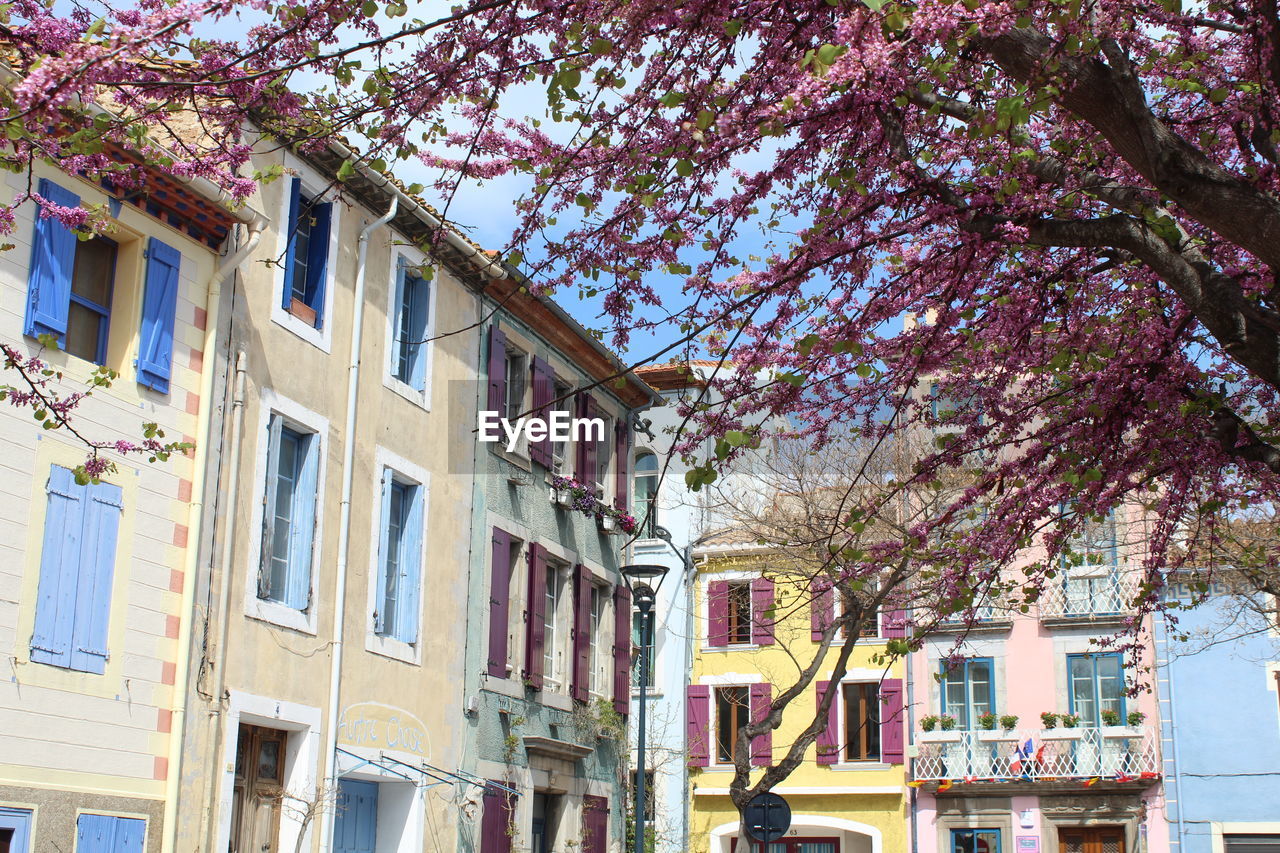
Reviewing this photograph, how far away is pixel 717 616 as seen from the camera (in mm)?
32438

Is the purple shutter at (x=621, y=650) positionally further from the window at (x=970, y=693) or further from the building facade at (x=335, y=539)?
the window at (x=970, y=693)

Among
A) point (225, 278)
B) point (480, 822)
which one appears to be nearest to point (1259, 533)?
point (480, 822)

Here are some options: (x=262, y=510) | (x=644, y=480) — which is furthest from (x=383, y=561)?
(x=644, y=480)

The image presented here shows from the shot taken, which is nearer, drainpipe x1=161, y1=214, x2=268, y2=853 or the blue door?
drainpipe x1=161, y1=214, x2=268, y2=853

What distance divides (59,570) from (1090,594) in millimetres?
24033

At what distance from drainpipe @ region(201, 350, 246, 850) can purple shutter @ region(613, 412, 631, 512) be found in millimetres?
10332

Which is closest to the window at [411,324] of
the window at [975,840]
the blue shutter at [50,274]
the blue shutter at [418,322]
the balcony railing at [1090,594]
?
the blue shutter at [418,322]

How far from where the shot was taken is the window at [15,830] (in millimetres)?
10039

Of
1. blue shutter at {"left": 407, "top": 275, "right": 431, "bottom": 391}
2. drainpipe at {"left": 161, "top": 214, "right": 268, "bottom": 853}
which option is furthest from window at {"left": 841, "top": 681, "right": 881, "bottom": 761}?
drainpipe at {"left": 161, "top": 214, "right": 268, "bottom": 853}

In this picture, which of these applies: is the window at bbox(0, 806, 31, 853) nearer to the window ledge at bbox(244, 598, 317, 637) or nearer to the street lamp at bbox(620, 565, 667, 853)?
the window ledge at bbox(244, 598, 317, 637)

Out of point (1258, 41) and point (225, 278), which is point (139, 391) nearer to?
point (225, 278)

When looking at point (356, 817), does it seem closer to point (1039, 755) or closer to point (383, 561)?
point (383, 561)

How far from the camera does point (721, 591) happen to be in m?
32.1

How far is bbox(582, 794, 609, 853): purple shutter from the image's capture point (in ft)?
65.2
